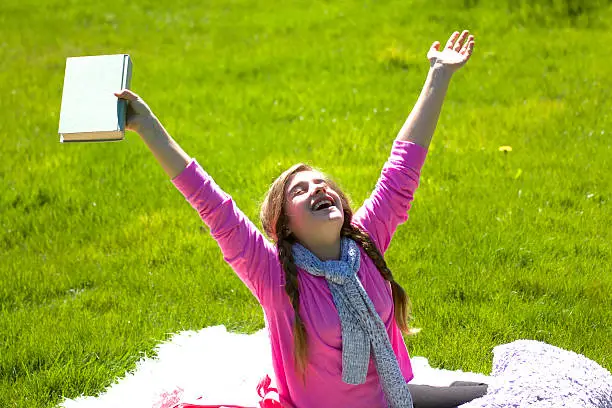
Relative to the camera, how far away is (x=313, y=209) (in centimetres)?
357

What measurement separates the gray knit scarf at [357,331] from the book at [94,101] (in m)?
0.91

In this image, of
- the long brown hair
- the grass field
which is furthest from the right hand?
the grass field

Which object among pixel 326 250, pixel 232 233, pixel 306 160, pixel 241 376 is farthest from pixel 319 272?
pixel 306 160

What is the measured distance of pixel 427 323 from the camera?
5043 mm

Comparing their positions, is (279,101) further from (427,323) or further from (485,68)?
(427,323)

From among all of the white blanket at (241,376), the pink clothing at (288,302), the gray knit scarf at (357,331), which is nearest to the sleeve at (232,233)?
the pink clothing at (288,302)

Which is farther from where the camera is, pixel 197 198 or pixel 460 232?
pixel 460 232

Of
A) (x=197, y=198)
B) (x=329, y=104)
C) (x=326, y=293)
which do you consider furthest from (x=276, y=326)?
(x=329, y=104)

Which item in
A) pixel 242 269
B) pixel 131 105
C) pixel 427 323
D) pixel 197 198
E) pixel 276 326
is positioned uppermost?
pixel 131 105

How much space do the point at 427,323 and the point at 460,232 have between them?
117cm

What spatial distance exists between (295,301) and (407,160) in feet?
2.59

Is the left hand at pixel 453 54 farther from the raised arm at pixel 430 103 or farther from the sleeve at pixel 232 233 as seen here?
the sleeve at pixel 232 233

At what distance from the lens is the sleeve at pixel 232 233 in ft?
11.0

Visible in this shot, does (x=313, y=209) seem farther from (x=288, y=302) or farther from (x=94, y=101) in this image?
(x=94, y=101)
